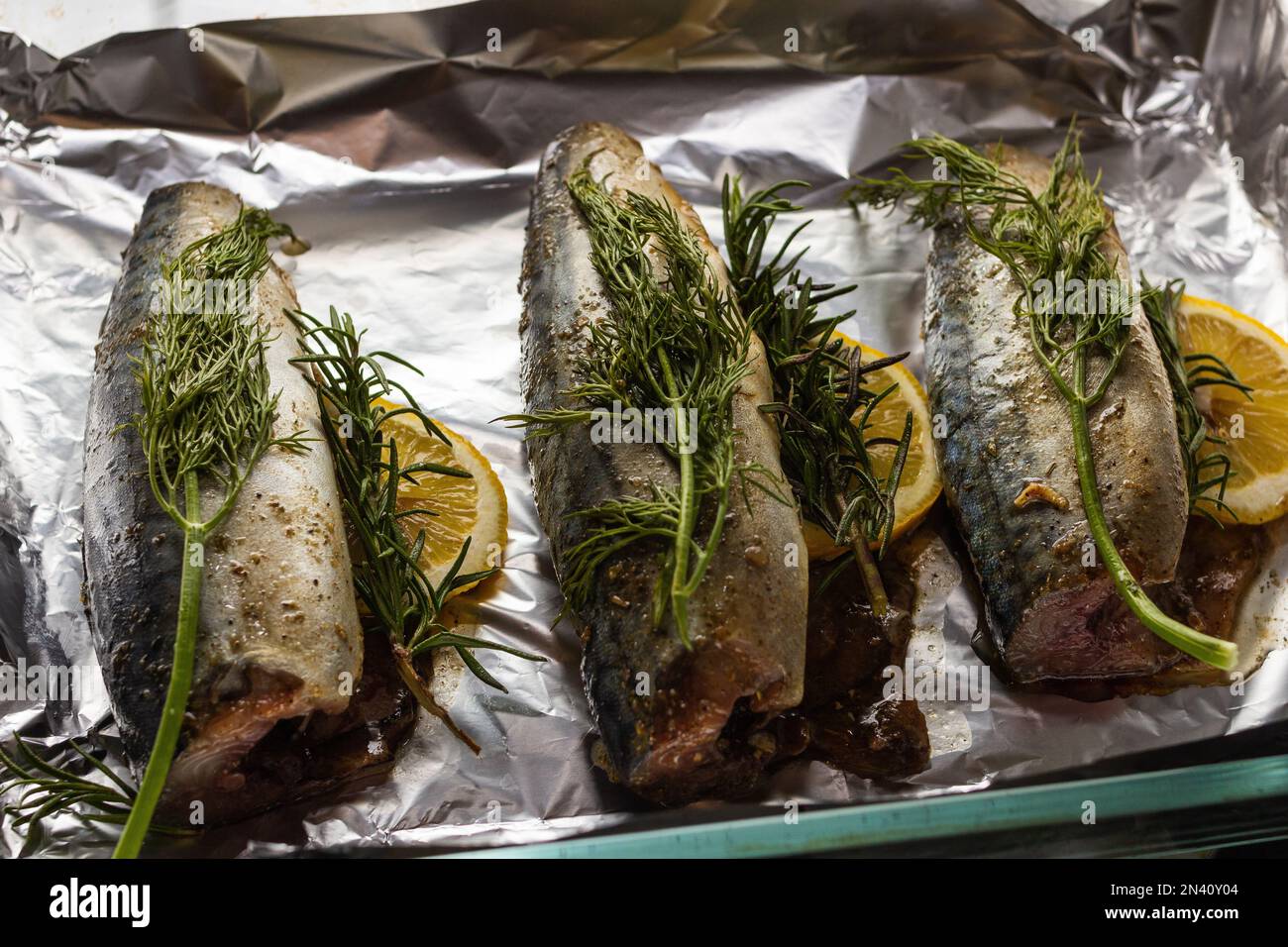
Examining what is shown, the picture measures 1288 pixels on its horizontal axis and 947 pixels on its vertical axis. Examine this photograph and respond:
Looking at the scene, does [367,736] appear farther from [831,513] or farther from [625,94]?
[625,94]

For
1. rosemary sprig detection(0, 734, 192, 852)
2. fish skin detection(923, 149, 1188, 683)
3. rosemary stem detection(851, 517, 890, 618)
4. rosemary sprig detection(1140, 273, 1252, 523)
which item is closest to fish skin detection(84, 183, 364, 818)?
rosemary sprig detection(0, 734, 192, 852)

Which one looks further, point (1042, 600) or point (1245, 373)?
point (1245, 373)

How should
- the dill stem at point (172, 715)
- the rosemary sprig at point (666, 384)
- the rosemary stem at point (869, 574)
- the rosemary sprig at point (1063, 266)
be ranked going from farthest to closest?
the rosemary stem at point (869, 574) → the rosemary sprig at point (1063, 266) → the rosemary sprig at point (666, 384) → the dill stem at point (172, 715)

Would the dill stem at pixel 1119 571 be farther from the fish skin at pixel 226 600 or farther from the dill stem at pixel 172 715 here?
the dill stem at pixel 172 715

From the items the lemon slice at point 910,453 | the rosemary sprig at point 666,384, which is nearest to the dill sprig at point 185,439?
the rosemary sprig at point 666,384

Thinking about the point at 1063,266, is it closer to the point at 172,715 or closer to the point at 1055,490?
the point at 1055,490

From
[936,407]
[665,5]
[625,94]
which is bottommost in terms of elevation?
[936,407]
